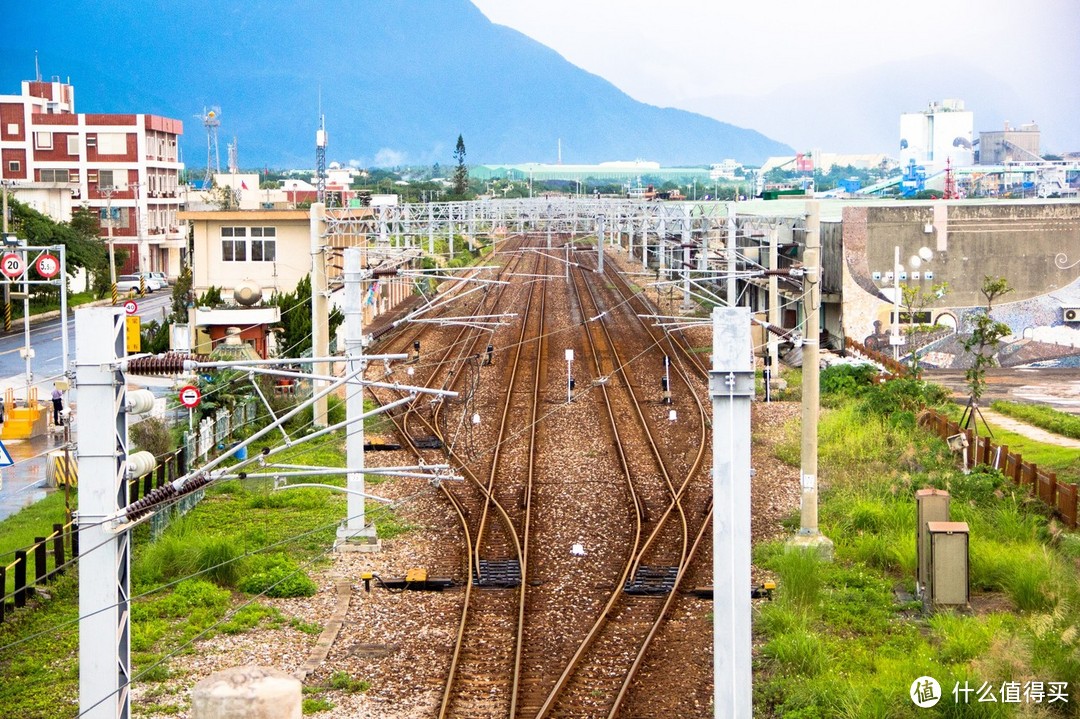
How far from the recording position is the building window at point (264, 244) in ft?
91.7

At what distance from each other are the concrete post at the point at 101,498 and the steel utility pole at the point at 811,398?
696 centimetres

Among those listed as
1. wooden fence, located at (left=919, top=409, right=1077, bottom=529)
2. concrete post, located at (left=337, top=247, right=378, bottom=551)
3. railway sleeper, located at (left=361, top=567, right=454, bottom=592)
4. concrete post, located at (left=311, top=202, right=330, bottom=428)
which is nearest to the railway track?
railway sleeper, located at (left=361, top=567, right=454, bottom=592)

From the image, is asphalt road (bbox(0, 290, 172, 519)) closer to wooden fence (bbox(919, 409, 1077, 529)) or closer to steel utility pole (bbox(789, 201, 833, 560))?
steel utility pole (bbox(789, 201, 833, 560))

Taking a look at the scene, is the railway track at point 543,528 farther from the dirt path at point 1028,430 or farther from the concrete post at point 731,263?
the dirt path at point 1028,430

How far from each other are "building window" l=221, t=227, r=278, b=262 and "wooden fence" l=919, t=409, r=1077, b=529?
51.1 feet

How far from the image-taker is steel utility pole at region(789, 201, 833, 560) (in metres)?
11.8

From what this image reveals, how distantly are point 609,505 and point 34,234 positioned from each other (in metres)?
29.7

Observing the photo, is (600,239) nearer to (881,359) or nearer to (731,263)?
(881,359)

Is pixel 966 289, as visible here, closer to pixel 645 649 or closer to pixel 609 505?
pixel 609 505

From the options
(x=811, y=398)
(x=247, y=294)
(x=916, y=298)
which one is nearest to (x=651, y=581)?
(x=811, y=398)

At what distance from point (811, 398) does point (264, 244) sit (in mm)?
18295

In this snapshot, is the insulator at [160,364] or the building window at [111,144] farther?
the building window at [111,144]

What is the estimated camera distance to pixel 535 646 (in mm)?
9602

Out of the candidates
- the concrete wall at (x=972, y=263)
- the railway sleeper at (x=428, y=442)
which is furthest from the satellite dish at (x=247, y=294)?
the concrete wall at (x=972, y=263)
